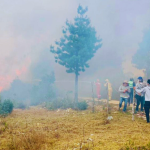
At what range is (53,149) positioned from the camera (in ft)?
17.0

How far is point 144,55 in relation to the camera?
25.1 meters

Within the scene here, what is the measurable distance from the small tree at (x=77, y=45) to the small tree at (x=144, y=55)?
33.8 feet

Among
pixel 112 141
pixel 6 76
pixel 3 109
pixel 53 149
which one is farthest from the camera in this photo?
pixel 6 76

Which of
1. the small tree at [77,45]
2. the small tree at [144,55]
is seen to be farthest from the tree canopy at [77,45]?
the small tree at [144,55]

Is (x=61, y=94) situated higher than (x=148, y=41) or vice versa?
(x=148, y=41)

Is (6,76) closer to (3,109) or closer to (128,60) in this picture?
(3,109)

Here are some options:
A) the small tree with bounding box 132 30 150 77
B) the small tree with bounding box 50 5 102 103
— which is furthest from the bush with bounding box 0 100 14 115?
the small tree with bounding box 132 30 150 77

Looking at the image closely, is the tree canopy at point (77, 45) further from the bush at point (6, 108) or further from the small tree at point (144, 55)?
the small tree at point (144, 55)

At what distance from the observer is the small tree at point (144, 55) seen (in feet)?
80.7

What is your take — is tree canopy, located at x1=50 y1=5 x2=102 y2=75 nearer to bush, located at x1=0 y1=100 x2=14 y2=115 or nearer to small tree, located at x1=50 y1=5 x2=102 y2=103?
small tree, located at x1=50 y1=5 x2=102 y2=103

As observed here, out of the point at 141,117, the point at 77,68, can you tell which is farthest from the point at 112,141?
the point at 77,68

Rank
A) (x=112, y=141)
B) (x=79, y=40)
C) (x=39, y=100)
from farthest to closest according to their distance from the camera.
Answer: (x=39, y=100)
(x=79, y=40)
(x=112, y=141)

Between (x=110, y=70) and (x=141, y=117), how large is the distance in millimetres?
24496

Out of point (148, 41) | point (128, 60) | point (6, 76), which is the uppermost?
point (148, 41)
